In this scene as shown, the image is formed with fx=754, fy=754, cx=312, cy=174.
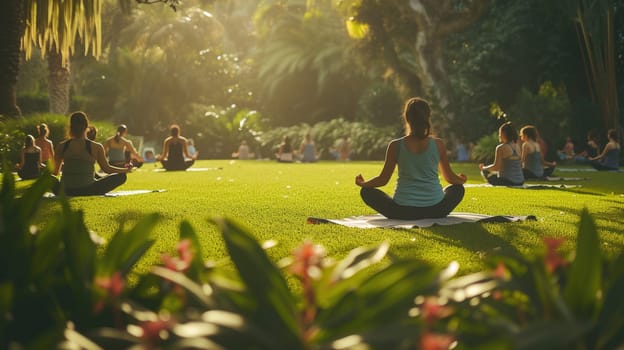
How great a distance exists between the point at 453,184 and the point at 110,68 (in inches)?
1648

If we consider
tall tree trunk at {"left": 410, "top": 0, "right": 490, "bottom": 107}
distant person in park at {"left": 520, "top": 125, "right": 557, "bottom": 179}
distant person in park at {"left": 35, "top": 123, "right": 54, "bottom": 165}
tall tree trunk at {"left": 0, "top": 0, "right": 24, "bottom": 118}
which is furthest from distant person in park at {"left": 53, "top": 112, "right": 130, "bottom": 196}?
tall tree trunk at {"left": 410, "top": 0, "right": 490, "bottom": 107}

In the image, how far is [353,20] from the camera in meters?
34.2

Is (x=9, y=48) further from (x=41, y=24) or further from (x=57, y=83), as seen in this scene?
(x=57, y=83)

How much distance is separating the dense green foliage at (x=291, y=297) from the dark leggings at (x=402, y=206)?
6691 mm

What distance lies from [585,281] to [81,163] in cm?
1165

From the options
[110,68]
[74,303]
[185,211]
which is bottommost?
[185,211]

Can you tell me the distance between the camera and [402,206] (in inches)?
360

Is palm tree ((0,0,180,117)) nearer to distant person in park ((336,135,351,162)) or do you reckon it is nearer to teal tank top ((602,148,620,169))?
teal tank top ((602,148,620,169))

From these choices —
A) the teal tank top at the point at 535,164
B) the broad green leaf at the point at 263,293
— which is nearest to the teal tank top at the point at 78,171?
the teal tank top at the point at 535,164

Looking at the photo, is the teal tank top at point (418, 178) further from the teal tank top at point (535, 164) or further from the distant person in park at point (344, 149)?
the distant person in park at point (344, 149)

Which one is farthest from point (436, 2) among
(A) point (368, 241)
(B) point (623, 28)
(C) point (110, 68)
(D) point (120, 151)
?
(A) point (368, 241)

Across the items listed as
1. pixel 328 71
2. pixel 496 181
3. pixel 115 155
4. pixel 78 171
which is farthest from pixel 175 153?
pixel 328 71

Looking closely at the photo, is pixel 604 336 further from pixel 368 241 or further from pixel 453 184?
pixel 453 184

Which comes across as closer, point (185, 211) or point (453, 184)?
point (453, 184)
